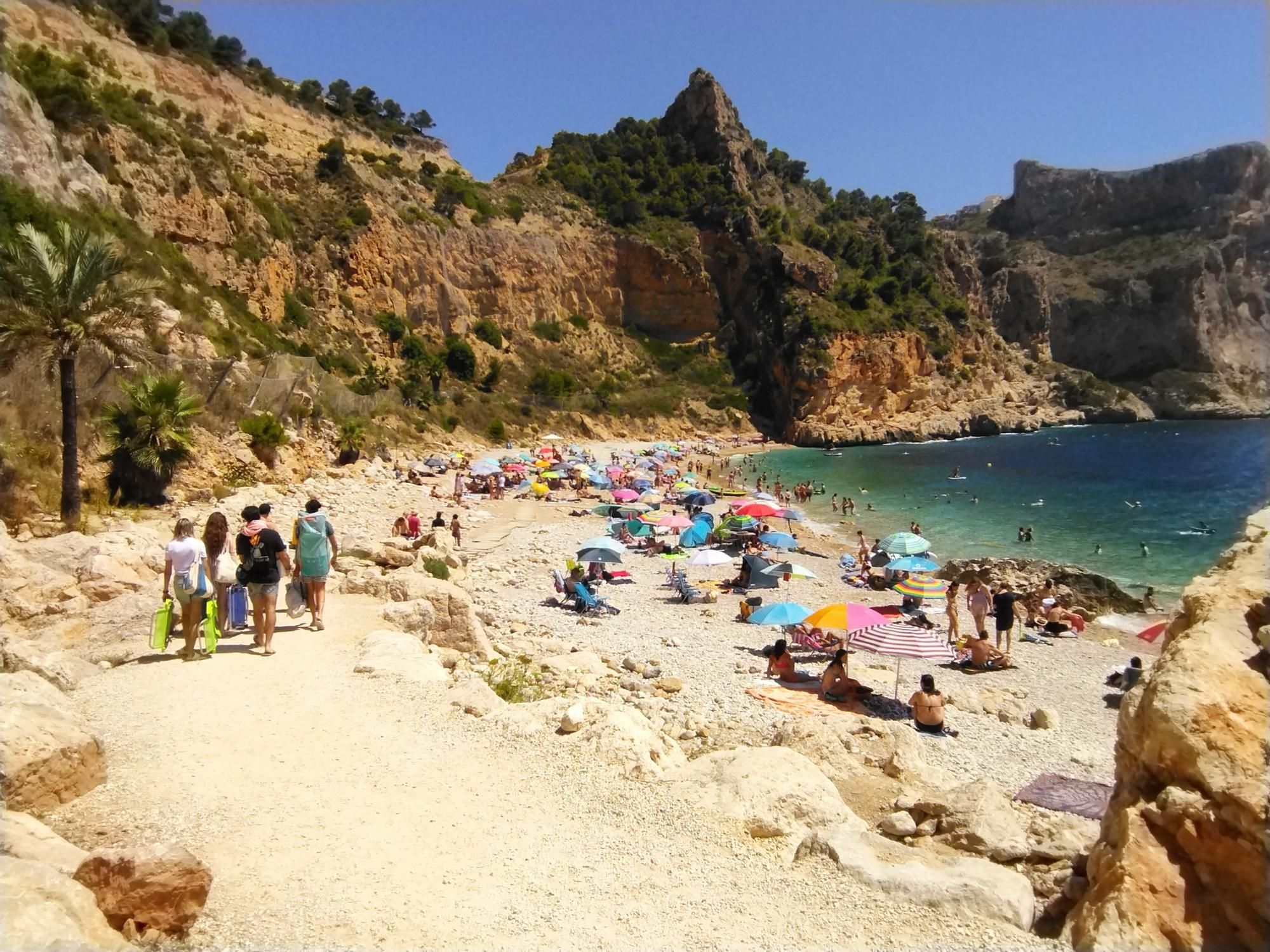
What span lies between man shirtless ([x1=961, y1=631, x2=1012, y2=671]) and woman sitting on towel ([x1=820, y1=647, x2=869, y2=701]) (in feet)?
11.6

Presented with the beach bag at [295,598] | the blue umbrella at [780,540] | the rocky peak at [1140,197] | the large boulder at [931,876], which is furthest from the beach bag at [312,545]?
the rocky peak at [1140,197]

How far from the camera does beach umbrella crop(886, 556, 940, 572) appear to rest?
1823 centimetres

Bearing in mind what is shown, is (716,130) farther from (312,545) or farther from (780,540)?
(312,545)

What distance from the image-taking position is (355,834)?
15.6 feet

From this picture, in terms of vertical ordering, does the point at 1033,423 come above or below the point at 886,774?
above

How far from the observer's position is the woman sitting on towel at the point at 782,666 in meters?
11.6

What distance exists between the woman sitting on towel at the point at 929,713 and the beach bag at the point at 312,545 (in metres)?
8.04

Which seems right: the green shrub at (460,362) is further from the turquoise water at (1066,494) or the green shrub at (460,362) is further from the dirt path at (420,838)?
the dirt path at (420,838)

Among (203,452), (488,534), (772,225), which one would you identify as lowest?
(488,534)

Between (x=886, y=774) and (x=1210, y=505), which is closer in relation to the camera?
(x=886, y=774)

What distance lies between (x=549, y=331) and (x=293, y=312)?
101 feet

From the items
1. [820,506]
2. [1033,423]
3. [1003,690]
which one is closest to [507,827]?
[1003,690]

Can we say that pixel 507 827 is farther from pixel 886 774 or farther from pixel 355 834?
pixel 886 774

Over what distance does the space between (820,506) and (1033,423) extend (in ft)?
214
